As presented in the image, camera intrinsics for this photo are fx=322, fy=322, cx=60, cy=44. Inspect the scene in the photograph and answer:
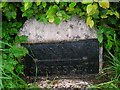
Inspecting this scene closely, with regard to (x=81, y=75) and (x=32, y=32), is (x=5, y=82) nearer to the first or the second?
(x=32, y=32)

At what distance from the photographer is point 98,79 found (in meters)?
3.36

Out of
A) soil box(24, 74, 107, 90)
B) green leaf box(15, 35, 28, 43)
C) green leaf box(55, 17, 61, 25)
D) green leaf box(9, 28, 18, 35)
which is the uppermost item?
green leaf box(55, 17, 61, 25)

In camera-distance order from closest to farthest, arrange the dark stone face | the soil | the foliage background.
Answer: the foliage background < the soil < the dark stone face

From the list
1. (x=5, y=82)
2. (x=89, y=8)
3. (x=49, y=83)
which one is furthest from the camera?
(x=49, y=83)

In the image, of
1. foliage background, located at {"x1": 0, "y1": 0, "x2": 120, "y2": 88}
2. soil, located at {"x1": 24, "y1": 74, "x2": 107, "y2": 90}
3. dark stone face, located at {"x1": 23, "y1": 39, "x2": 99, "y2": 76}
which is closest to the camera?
foliage background, located at {"x1": 0, "y1": 0, "x2": 120, "y2": 88}

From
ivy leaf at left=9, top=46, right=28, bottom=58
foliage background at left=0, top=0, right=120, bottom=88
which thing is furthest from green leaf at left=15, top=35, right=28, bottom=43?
ivy leaf at left=9, top=46, right=28, bottom=58

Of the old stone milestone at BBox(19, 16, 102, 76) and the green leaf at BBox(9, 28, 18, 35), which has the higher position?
the green leaf at BBox(9, 28, 18, 35)

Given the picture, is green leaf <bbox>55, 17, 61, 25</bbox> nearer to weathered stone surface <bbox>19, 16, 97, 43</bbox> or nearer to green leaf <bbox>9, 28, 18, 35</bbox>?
weathered stone surface <bbox>19, 16, 97, 43</bbox>

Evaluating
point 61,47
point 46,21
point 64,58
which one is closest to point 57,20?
point 46,21

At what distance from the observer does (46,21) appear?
124 inches

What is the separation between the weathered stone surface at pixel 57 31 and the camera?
10.8 ft

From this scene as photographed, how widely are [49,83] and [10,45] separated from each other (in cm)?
55

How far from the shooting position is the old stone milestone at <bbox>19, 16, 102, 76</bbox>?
330 cm

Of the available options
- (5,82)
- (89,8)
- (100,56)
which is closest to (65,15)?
(89,8)
